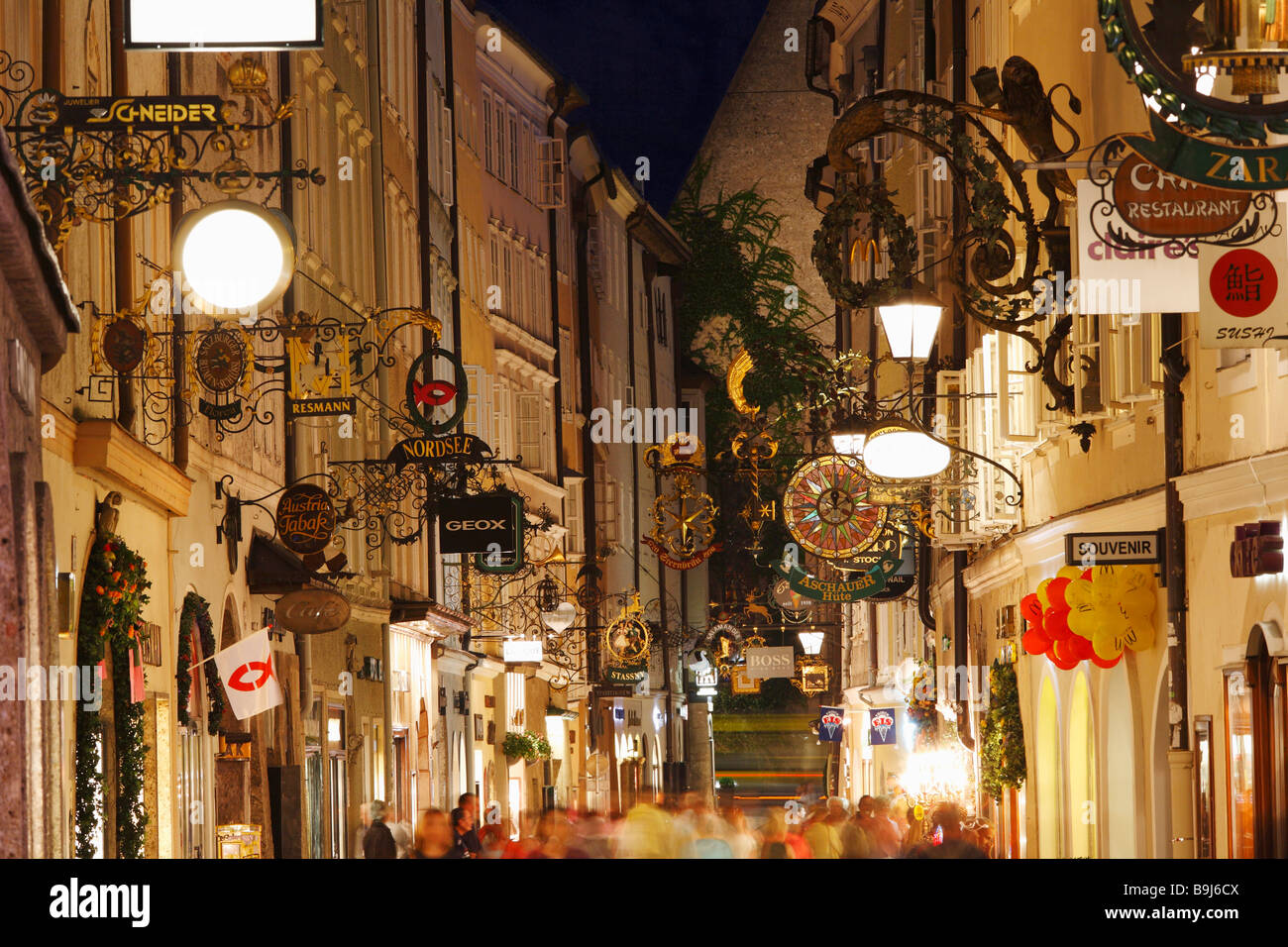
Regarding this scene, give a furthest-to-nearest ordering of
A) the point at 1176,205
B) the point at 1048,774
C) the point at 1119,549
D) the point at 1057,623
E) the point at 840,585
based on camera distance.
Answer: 1. the point at 840,585
2. the point at 1048,774
3. the point at 1057,623
4. the point at 1119,549
5. the point at 1176,205

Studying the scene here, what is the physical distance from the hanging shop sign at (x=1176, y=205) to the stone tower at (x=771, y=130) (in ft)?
119

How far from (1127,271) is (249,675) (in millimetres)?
6854

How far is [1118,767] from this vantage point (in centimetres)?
1608

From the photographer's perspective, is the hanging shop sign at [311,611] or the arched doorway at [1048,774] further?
the arched doorway at [1048,774]

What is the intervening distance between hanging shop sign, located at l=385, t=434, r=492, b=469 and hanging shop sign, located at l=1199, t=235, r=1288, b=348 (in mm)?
9459

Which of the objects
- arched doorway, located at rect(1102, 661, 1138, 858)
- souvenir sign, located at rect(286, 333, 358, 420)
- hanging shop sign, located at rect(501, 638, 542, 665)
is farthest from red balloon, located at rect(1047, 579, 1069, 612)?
hanging shop sign, located at rect(501, 638, 542, 665)

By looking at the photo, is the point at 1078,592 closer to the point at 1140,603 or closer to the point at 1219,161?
the point at 1140,603

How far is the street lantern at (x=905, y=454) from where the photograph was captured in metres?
14.6

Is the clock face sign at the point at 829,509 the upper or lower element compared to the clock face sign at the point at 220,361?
lower

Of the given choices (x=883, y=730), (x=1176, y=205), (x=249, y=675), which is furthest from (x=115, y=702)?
(x=883, y=730)

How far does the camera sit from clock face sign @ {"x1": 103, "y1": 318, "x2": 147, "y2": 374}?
12.0 meters

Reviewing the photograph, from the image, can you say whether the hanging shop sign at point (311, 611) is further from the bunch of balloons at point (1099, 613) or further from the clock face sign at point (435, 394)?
the bunch of balloons at point (1099, 613)

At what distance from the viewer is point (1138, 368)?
14.1 metres

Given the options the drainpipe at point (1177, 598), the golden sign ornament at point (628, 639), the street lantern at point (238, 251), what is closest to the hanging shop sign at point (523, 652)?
the golden sign ornament at point (628, 639)
